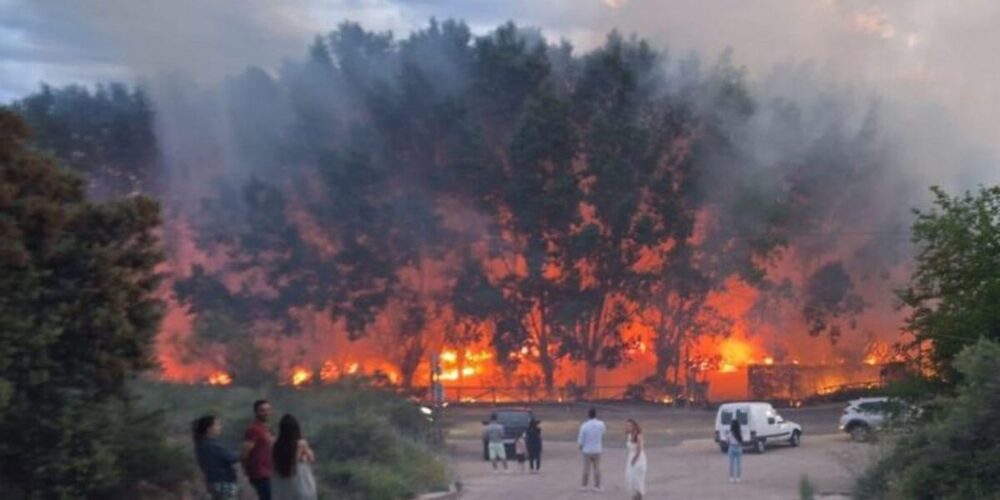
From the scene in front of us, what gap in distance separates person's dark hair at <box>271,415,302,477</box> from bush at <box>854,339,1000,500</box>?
310 inches

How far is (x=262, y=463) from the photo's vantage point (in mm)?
14875

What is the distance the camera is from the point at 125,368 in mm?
16234

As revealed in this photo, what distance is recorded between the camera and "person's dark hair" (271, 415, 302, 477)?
47.6 ft

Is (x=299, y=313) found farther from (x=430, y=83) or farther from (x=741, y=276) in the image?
(x=741, y=276)

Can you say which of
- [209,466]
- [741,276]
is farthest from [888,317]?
[209,466]

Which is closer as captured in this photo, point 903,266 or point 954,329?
point 954,329

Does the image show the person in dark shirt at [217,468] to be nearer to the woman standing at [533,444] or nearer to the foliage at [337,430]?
the foliage at [337,430]

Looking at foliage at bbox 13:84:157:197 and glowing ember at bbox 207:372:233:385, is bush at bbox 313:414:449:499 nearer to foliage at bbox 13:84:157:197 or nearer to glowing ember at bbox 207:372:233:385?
glowing ember at bbox 207:372:233:385

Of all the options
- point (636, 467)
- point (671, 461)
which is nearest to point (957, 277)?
point (636, 467)

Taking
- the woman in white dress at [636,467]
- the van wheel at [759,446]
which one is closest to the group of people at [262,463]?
the woman in white dress at [636,467]

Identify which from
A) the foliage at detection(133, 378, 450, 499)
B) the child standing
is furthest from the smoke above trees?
the foliage at detection(133, 378, 450, 499)

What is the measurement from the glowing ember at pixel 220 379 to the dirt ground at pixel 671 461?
6.00 meters

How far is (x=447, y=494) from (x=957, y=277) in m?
Answer: 10.1

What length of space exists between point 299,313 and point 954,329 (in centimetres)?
4648
